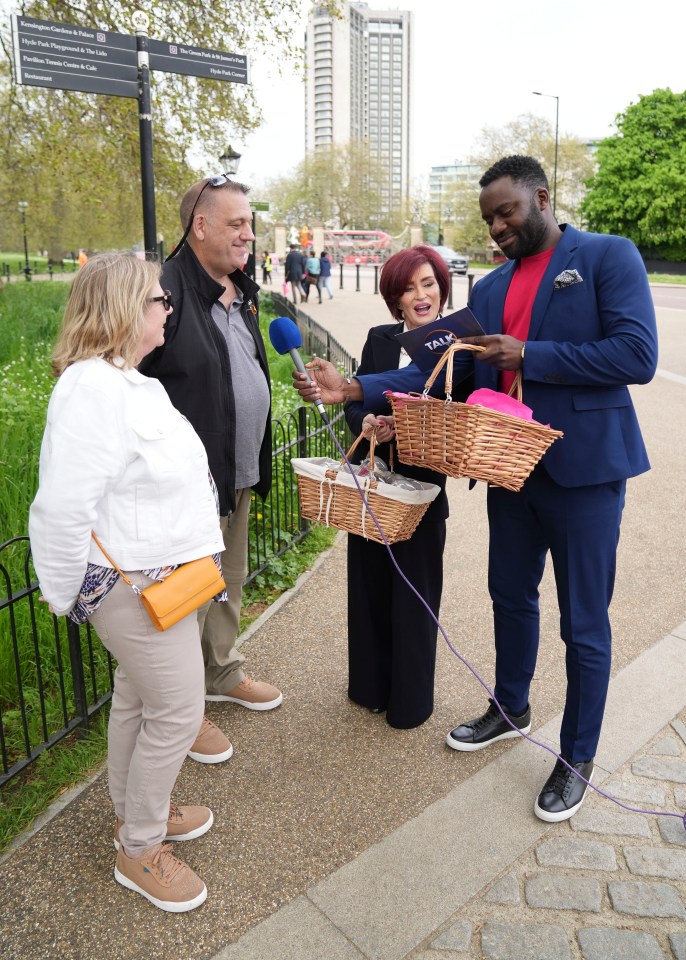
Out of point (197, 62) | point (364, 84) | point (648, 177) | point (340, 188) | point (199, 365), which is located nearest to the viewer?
point (199, 365)

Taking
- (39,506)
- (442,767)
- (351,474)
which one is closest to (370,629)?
(442,767)

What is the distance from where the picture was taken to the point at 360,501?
2801 millimetres

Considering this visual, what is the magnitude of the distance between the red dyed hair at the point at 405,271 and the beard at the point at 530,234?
1.48ft

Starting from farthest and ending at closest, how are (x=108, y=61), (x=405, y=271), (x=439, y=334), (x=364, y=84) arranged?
(x=364, y=84), (x=108, y=61), (x=405, y=271), (x=439, y=334)

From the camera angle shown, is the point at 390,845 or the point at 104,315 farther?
the point at 390,845

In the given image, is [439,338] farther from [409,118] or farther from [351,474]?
[409,118]

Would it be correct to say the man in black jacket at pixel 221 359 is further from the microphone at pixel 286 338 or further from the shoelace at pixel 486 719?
the shoelace at pixel 486 719

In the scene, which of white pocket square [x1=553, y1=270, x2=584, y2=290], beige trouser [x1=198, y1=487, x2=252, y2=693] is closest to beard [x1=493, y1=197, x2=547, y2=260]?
white pocket square [x1=553, y1=270, x2=584, y2=290]

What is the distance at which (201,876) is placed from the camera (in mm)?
2518

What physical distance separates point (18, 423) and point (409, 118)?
180722 mm

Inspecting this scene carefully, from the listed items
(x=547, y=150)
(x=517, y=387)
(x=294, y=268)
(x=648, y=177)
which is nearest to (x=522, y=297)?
(x=517, y=387)

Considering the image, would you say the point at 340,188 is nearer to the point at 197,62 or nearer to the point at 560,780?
the point at 197,62

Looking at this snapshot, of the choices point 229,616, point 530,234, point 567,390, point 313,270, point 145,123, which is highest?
point 145,123

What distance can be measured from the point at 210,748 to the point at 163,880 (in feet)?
2.36
